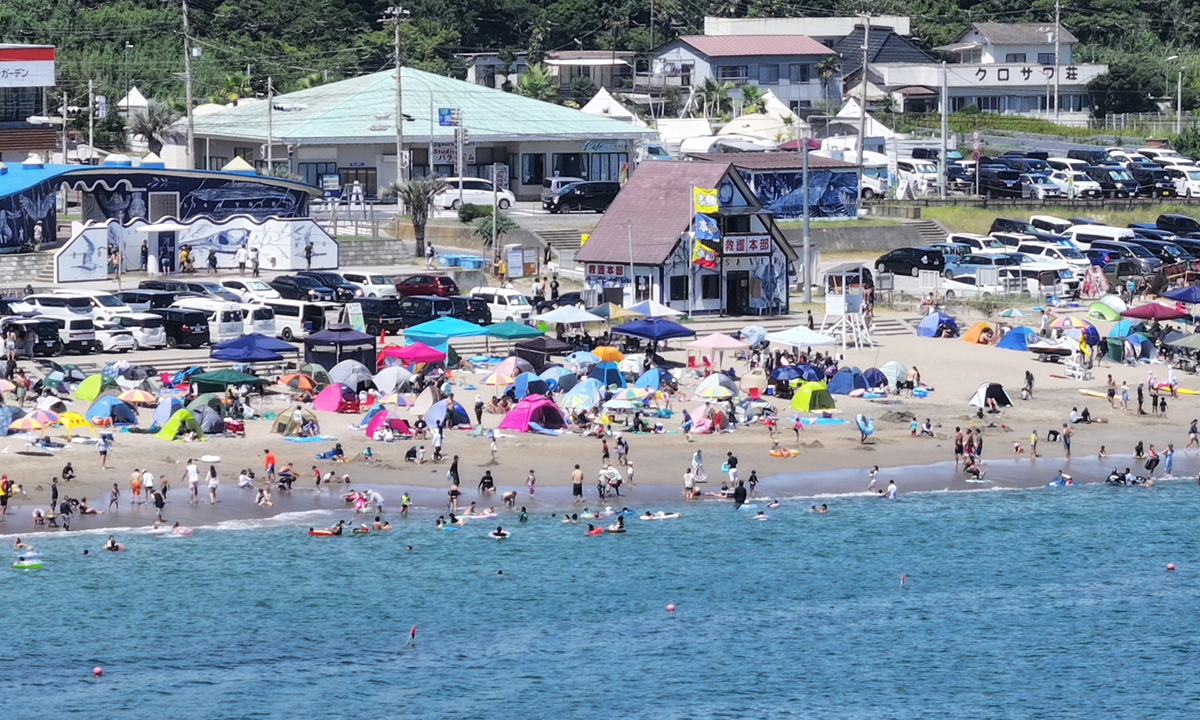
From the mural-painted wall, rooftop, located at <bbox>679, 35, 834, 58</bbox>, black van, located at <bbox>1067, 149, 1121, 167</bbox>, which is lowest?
the mural-painted wall

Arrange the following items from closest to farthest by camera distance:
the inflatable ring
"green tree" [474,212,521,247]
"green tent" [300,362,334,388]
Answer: the inflatable ring < "green tent" [300,362,334,388] < "green tree" [474,212,521,247]

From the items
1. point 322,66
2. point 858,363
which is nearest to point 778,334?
point 858,363

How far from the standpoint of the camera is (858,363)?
58.7 m

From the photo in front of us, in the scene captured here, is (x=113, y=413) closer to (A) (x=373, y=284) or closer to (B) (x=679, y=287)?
(A) (x=373, y=284)

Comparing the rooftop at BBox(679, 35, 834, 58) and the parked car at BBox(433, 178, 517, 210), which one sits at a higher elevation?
the rooftop at BBox(679, 35, 834, 58)

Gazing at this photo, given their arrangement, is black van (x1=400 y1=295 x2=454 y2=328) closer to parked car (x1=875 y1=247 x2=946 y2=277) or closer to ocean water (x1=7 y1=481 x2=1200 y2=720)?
ocean water (x1=7 y1=481 x2=1200 y2=720)

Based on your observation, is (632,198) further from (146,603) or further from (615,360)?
(146,603)

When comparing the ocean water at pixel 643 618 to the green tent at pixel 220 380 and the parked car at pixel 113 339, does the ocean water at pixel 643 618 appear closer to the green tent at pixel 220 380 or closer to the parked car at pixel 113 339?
the green tent at pixel 220 380

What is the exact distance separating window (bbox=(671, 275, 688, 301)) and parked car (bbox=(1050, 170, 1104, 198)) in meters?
30.7

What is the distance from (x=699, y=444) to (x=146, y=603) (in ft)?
52.9

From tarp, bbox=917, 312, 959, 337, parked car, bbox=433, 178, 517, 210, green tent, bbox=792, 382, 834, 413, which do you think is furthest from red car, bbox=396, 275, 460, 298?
green tent, bbox=792, 382, 834, 413

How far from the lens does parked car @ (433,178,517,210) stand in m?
83.1

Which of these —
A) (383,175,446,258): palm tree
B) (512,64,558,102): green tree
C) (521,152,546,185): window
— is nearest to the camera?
(383,175,446,258): palm tree

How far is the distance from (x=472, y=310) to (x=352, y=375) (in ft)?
31.7
